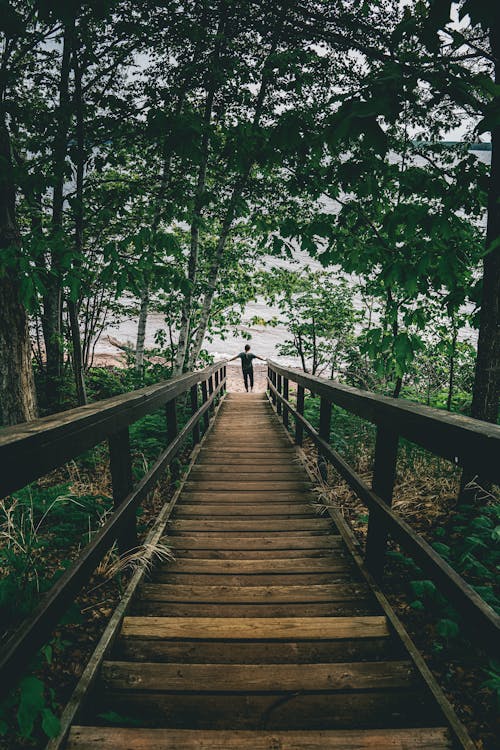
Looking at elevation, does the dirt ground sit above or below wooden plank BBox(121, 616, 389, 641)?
below

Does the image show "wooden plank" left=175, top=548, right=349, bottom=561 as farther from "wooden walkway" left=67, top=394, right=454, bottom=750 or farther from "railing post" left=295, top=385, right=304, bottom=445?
"railing post" left=295, top=385, right=304, bottom=445

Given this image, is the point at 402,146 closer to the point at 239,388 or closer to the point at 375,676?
the point at 375,676

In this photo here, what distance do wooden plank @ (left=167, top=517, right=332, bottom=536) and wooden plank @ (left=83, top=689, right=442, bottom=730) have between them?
58.2 inches

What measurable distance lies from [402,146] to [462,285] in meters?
2.26

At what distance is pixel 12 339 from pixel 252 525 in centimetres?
467

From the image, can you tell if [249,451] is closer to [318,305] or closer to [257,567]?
[257,567]

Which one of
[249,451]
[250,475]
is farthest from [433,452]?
[249,451]

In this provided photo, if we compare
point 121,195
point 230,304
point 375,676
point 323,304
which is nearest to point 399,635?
point 375,676

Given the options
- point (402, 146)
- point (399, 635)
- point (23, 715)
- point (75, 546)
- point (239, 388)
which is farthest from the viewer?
point (239, 388)

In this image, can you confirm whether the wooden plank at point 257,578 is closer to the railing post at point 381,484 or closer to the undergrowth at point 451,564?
the railing post at point 381,484

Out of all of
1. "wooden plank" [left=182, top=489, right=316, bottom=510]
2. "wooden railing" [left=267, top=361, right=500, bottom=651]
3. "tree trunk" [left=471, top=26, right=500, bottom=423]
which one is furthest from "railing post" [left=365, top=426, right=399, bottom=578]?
"tree trunk" [left=471, top=26, right=500, bottom=423]

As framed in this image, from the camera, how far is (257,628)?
70.6 inches

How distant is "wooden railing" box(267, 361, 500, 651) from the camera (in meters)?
1.18

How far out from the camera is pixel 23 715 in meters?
1.13
